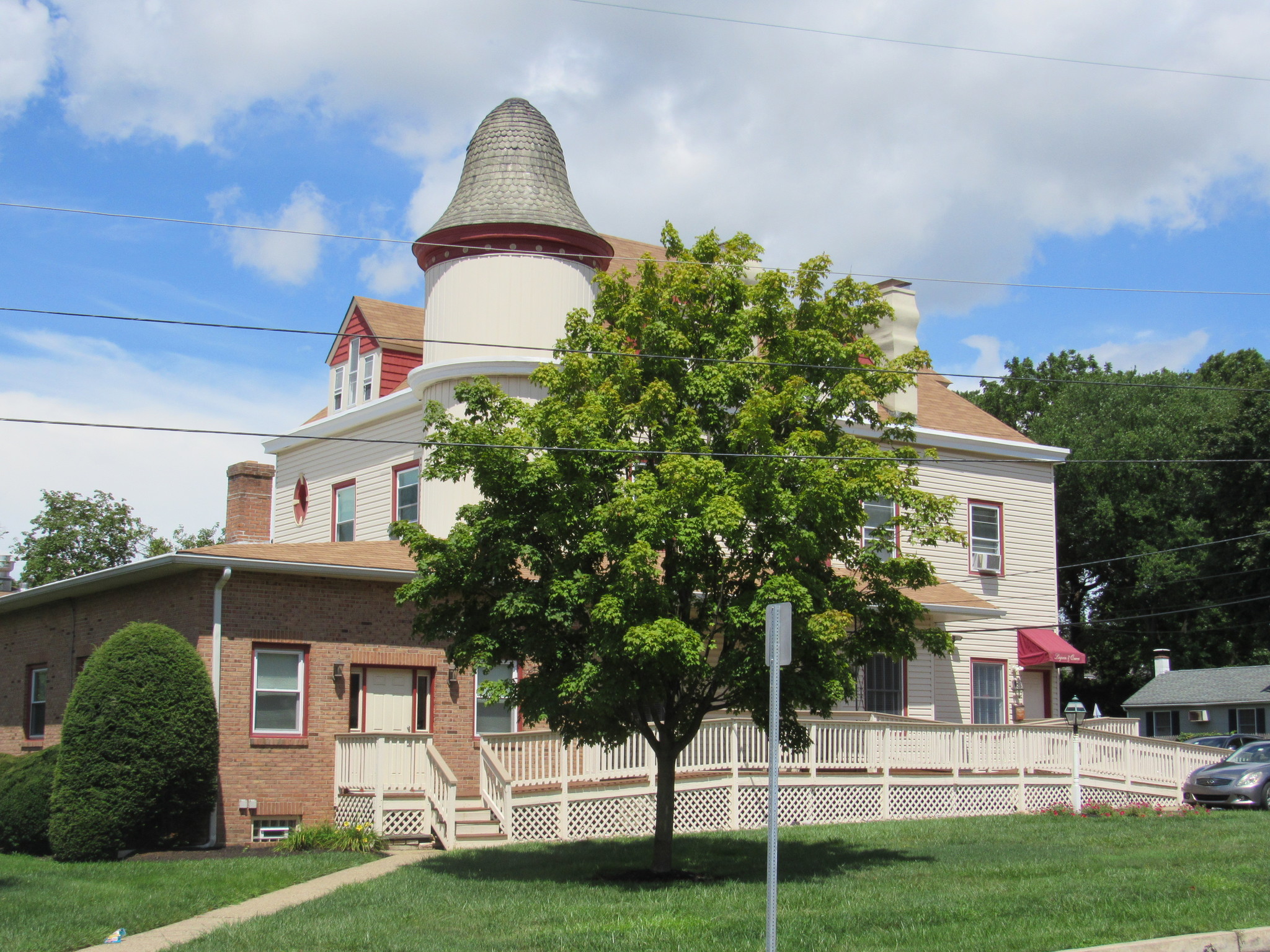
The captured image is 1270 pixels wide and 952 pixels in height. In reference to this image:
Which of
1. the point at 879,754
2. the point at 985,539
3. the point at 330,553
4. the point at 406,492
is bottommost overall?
the point at 879,754

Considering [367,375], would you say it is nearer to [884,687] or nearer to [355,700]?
[355,700]

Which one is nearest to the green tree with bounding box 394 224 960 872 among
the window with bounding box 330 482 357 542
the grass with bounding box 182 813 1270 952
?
the grass with bounding box 182 813 1270 952

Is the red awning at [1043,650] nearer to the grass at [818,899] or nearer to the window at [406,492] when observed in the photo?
the grass at [818,899]

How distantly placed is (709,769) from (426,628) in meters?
7.16

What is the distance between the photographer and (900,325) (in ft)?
108

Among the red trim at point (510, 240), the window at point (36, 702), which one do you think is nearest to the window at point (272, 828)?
the window at point (36, 702)

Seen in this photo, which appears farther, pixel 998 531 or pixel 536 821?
pixel 998 531

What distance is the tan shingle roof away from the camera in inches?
853

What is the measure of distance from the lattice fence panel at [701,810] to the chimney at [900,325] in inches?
536

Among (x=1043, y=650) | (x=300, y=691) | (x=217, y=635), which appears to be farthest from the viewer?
(x=1043, y=650)

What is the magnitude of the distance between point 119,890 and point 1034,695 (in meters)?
24.0

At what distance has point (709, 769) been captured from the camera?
21.6 metres

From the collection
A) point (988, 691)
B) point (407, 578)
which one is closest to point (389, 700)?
point (407, 578)

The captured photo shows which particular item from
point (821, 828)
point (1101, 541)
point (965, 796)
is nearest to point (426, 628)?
point (821, 828)
